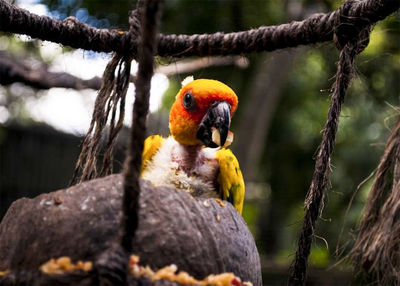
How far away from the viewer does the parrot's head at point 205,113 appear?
1.68 m

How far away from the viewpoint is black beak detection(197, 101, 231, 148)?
5.48 feet

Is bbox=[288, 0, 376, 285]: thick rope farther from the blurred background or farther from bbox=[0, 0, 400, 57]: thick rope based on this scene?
the blurred background

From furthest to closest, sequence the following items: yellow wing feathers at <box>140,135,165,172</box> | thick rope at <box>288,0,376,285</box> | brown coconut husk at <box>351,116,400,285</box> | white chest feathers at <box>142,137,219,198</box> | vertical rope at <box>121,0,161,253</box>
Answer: yellow wing feathers at <box>140,135,165,172</box> → white chest feathers at <box>142,137,219,198</box> → brown coconut husk at <box>351,116,400,285</box> → thick rope at <box>288,0,376,285</box> → vertical rope at <box>121,0,161,253</box>

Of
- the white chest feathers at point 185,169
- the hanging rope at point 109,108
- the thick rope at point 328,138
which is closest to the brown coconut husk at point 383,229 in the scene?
the thick rope at point 328,138

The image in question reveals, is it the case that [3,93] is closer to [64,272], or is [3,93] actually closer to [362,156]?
[362,156]

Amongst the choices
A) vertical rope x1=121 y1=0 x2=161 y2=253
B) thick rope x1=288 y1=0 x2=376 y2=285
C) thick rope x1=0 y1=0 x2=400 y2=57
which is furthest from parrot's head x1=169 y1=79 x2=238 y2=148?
vertical rope x1=121 y1=0 x2=161 y2=253

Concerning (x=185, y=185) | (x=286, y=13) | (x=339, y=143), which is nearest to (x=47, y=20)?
(x=185, y=185)

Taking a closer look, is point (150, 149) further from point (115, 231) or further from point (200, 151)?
point (115, 231)

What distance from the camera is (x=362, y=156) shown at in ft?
16.3

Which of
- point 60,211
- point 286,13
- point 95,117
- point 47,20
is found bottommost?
point 60,211

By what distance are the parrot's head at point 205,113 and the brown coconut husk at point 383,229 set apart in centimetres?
51

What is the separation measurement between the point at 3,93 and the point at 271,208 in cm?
310

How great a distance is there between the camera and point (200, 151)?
1794mm

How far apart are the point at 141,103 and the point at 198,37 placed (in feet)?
3.16
